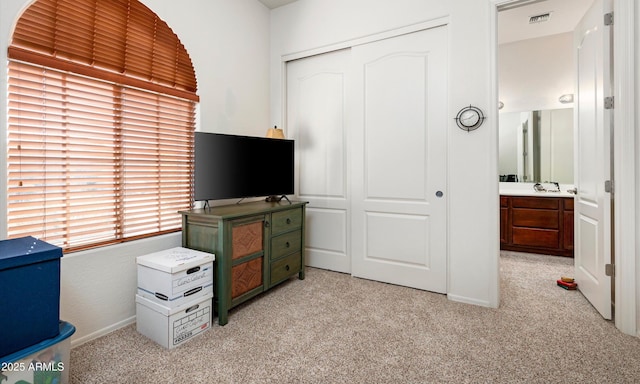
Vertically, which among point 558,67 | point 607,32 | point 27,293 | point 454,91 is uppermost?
point 558,67

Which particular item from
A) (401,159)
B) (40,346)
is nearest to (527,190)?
(401,159)

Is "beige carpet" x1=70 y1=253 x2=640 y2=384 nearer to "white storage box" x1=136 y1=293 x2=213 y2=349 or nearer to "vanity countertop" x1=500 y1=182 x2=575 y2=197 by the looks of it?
"white storage box" x1=136 y1=293 x2=213 y2=349

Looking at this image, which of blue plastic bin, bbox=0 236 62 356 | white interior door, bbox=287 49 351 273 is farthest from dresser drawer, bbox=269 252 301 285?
blue plastic bin, bbox=0 236 62 356

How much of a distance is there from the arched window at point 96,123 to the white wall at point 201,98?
2.7 inches

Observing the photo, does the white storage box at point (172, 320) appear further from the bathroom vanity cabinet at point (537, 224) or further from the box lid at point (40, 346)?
the bathroom vanity cabinet at point (537, 224)

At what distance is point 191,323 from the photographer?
199cm

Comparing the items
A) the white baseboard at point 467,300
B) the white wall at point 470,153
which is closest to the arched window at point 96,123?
the white wall at point 470,153

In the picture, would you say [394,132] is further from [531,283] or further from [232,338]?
[232,338]

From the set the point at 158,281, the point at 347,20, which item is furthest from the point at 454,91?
the point at 158,281

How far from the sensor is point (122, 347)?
6.21ft

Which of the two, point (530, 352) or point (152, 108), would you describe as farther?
point (152, 108)

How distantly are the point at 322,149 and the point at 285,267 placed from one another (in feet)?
4.48

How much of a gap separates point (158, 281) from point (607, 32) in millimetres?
3525

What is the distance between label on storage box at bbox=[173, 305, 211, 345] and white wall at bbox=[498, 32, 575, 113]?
195 inches
